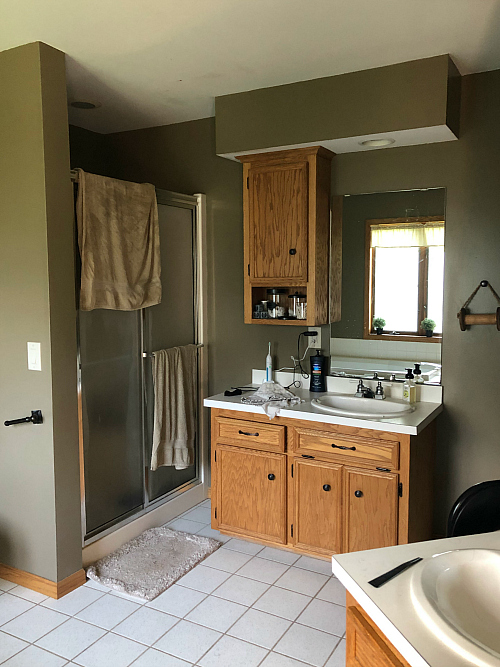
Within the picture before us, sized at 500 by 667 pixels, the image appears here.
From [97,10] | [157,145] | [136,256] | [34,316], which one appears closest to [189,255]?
[136,256]

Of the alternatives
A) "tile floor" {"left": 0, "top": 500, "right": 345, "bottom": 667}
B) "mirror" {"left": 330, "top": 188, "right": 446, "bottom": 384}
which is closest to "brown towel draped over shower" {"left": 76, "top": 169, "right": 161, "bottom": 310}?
"mirror" {"left": 330, "top": 188, "right": 446, "bottom": 384}

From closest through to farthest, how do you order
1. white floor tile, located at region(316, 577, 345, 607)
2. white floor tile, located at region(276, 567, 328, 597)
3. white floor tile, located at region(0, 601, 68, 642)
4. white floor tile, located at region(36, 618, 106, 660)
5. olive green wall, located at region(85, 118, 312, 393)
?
1. white floor tile, located at region(36, 618, 106, 660)
2. white floor tile, located at region(0, 601, 68, 642)
3. white floor tile, located at region(316, 577, 345, 607)
4. white floor tile, located at region(276, 567, 328, 597)
5. olive green wall, located at region(85, 118, 312, 393)

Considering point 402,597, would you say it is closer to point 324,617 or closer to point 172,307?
point 324,617

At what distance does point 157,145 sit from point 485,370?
2.60 meters

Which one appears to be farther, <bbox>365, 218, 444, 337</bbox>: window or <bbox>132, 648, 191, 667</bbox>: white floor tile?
<bbox>365, 218, 444, 337</bbox>: window

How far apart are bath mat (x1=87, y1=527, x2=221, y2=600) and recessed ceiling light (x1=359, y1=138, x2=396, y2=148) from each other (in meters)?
2.39

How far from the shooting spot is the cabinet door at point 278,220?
3.20 meters

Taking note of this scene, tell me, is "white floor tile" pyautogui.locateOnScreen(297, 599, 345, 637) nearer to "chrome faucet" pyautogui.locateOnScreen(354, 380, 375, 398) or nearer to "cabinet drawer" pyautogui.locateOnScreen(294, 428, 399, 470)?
"cabinet drawer" pyautogui.locateOnScreen(294, 428, 399, 470)

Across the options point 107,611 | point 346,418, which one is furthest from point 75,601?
point 346,418

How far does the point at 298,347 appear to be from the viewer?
3.55 m

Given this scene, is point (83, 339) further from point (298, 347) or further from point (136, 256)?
point (298, 347)

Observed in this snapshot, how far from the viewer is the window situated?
3094 mm

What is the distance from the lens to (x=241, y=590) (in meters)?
2.76

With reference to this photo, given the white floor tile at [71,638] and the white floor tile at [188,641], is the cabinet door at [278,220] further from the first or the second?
the white floor tile at [71,638]
